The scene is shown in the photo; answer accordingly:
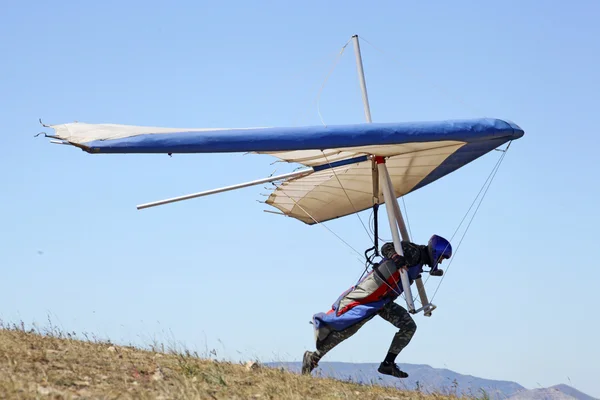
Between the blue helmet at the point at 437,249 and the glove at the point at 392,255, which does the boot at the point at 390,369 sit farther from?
the blue helmet at the point at 437,249

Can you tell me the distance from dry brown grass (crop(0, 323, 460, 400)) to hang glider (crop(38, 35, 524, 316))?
202 centimetres

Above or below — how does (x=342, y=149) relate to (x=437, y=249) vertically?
above

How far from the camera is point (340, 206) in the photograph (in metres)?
15.2

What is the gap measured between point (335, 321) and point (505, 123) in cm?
357

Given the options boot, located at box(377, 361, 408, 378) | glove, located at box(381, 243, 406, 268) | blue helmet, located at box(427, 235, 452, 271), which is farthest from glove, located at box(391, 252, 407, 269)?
boot, located at box(377, 361, 408, 378)

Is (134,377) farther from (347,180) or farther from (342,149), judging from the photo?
(347,180)

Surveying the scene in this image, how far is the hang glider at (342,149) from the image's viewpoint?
10336 millimetres

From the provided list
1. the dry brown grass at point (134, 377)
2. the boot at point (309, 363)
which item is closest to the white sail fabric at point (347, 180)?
the boot at point (309, 363)

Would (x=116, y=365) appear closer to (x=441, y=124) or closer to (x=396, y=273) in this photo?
(x=396, y=273)

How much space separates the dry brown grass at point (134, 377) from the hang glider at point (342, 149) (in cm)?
202

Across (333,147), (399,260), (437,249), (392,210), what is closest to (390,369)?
(399,260)

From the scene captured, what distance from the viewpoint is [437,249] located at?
41.0ft

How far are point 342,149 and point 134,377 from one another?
4.13 meters

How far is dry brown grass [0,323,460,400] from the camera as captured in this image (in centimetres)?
873
